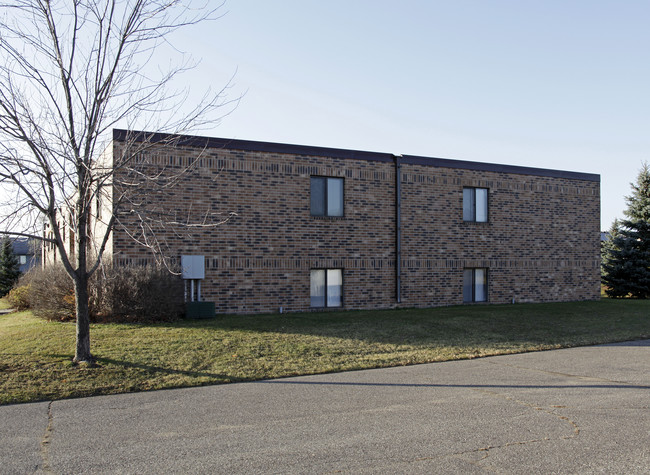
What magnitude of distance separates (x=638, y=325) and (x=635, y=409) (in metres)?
10.1

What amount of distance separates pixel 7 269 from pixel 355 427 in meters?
39.3

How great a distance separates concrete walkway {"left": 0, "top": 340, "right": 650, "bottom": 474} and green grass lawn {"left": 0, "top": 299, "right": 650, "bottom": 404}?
0.83 m

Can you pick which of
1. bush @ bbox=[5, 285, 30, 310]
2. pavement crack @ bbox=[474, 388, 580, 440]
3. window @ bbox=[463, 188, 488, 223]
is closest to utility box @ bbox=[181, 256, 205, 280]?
bush @ bbox=[5, 285, 30, 310]

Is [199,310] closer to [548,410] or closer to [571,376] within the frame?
[571,376]

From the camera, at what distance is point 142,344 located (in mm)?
10852

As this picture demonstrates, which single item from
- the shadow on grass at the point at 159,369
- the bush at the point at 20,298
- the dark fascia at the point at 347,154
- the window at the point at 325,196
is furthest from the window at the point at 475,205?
the bush at the point at 20,298

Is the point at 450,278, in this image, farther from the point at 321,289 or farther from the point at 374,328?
the point at 374,328

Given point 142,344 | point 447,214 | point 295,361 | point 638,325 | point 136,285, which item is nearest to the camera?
point 295,361

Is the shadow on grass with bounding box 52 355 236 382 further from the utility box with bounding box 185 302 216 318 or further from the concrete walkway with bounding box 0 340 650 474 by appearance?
the utility box with bounding box 185 302 216 318

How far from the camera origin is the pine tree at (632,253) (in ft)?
94.4

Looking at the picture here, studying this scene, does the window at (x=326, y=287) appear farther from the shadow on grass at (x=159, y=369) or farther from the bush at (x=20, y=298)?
the bush at (x=20, y=298)

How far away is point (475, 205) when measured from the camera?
19906 millimetres

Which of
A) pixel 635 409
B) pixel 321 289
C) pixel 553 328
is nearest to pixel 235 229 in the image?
pixel 321 289

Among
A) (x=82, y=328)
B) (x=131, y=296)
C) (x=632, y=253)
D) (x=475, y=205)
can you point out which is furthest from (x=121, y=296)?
(x=632, y=253)
